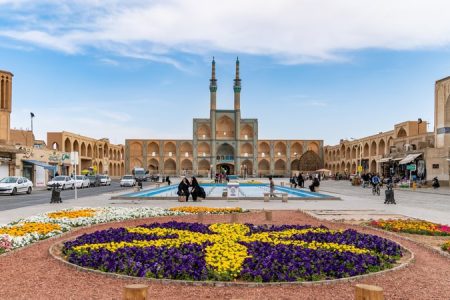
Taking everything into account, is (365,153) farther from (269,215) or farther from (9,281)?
(9,281)

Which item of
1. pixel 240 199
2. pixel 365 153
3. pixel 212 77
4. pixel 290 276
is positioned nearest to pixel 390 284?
pixel 290 276

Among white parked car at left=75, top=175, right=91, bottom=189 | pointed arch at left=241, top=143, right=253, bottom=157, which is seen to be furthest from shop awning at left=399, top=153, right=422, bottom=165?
pointed arch at left=241, top=143, right=253, bottom=157

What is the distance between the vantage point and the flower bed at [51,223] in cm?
820

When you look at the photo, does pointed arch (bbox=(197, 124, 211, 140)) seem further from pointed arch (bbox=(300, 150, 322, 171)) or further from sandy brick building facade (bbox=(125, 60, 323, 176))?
pointed arch (bbox=(300, 150, 322, 171))

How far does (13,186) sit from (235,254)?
23.7 metres

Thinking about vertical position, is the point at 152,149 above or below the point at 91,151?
above

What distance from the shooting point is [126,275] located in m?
5.82

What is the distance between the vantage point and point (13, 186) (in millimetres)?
26844

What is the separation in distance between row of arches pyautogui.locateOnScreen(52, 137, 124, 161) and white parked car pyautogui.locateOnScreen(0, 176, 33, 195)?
88.3 ft

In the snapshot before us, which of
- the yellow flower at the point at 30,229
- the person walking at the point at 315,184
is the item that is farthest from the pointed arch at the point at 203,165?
the yellow flower at the point at 30,229

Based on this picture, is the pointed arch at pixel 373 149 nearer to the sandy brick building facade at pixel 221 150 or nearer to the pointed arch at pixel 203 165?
the sandy brick building facade at pixel 221 150

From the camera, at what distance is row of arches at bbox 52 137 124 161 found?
191 feet

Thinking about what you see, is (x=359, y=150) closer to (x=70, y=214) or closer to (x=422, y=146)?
(x=422, y=146)

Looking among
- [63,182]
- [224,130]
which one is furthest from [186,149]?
[63,182]
